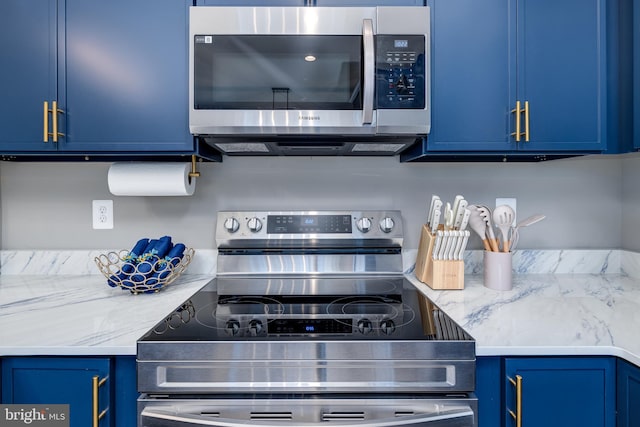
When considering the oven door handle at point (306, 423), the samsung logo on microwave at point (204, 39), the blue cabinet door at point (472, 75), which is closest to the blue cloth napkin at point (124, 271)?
the oven door handle at point (306, 423)

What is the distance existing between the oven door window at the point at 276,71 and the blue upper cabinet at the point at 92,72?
0.41ft

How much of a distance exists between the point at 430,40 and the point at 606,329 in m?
1.03

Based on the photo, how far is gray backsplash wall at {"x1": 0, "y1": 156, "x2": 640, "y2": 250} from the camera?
5.46ft

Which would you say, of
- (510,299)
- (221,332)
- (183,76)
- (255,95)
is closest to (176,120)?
(183,76)

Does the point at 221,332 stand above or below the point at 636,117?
below

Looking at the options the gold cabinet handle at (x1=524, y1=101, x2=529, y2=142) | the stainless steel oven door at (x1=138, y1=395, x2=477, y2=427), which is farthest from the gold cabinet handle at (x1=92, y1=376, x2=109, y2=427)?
the gold cabinet handle at (x1=524, y1=101, x2=529, y2=142)

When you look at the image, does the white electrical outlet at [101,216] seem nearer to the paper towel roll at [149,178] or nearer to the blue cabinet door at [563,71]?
the paper towel roll at [149,178]

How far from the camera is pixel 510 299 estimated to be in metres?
1.29

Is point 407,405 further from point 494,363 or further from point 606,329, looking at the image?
point 606,329

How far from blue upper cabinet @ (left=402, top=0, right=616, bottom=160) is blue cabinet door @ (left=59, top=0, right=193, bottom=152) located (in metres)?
0.91

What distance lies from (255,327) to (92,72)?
1047 millimetres

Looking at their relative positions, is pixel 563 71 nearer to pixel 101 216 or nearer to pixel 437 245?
pixel 437 245

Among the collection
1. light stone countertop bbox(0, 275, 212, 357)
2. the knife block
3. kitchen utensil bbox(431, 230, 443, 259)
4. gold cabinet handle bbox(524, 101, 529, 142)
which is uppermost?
gold cabinet handle bbox(524, 101, 529, 142)

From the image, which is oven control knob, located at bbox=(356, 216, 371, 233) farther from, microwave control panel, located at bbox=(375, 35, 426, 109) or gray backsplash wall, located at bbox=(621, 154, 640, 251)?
gray backsplash wall, located at bbox=(621, 154, 640, 251)
